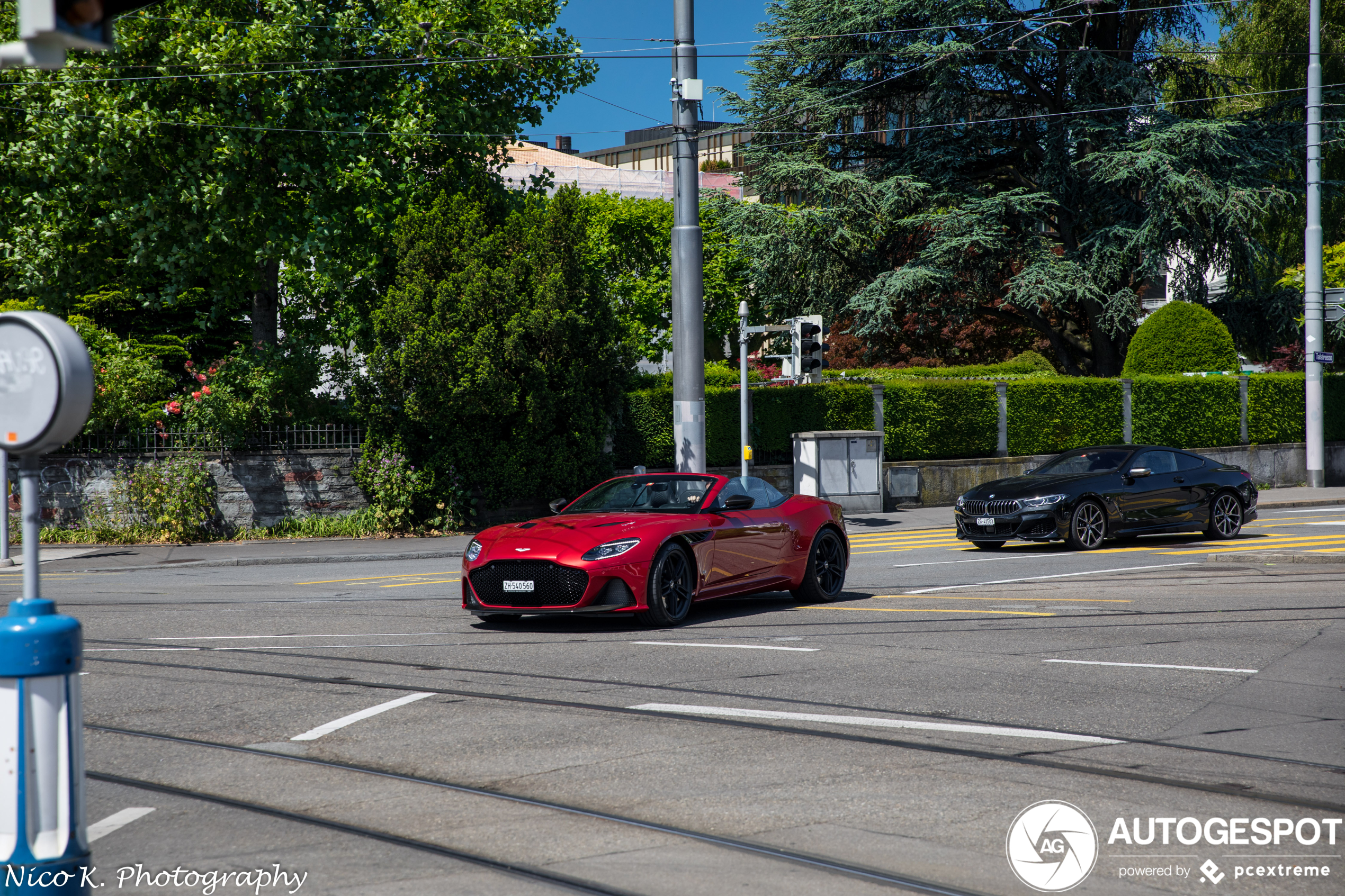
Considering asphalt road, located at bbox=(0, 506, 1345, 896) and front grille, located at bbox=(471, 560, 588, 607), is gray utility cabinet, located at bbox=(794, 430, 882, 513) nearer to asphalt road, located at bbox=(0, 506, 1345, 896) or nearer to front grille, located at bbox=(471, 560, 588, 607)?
asphalt road, located at bbox=(0, 506, 1345, 896)

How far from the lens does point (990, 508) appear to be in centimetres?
1697

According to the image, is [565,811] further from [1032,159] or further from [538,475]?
[1032,159]

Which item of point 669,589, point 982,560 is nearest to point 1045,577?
point 982,560

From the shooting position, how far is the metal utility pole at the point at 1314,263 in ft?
93.1

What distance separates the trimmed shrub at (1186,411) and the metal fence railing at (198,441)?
65.7ft

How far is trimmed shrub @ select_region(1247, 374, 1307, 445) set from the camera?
107 ft

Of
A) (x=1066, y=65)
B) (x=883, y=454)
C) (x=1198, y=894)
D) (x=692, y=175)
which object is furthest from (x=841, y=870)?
(x=1066, y=65)

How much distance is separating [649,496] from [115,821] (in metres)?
7.03

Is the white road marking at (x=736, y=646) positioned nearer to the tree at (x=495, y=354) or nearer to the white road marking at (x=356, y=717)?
the white road marking at (x=356, y=717)

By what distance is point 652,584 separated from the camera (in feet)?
33.0

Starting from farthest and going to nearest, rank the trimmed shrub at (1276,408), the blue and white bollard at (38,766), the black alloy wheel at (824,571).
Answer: the trimmed shrub at (1276,408), the black alloy wheel at (824,571), the blue and white bollard at (38,766)

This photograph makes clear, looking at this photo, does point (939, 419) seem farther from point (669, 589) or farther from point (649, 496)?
point (669, 589)

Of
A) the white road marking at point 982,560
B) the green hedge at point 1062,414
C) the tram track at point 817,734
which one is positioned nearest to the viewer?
the tram track at point 817,734

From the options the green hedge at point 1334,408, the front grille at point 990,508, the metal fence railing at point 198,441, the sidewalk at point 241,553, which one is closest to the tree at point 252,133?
the metal fence railing at point 198,441
